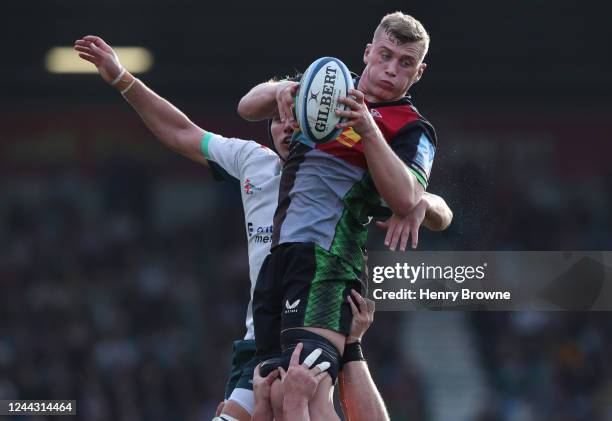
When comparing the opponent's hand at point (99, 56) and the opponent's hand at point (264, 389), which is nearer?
the opponent's hand at point (264, 389)

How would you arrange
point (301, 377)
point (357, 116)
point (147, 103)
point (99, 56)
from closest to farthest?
1. point (357, 116)
2. point (301, 377)
3. point (99, 56)
4. point (147, 103)

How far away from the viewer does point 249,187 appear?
16.8 ft

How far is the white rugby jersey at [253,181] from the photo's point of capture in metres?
4.92

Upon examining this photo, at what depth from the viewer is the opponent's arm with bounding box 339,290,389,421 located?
14.6ft

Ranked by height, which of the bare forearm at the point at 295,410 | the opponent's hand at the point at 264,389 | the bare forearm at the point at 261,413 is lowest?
the bare forearm at the point at 295,410

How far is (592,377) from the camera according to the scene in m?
12.4

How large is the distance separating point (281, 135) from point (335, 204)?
22.2 inches

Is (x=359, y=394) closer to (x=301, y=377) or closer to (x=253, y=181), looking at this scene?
(x=301, y=377)

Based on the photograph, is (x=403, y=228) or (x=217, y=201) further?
(x=217, y=201)

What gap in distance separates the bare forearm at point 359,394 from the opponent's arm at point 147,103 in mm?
1351

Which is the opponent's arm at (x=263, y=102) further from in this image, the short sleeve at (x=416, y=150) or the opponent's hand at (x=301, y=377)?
the opponent's hand at (x=301, y=377)

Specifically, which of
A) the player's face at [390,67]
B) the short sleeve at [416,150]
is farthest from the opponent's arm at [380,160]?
the player's face at [390,67]

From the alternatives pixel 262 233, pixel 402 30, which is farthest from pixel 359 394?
pixel 402 30

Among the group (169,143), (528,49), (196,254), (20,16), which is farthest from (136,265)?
(169,143)
